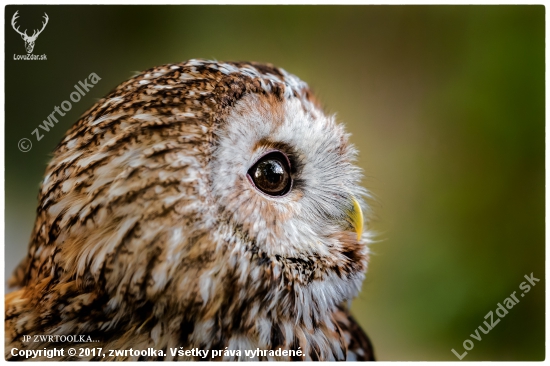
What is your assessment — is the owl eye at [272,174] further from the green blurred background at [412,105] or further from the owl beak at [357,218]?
the green blurred background at [412,105]

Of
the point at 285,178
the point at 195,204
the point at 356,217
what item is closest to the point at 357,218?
the point at 356,217

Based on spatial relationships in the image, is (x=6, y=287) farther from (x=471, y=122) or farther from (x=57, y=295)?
(x=471, y=122)

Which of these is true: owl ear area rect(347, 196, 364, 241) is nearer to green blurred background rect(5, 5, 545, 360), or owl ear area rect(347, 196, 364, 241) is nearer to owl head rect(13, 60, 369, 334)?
owl head rect(13, 60, 369, 334)

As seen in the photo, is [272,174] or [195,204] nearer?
[195,204]

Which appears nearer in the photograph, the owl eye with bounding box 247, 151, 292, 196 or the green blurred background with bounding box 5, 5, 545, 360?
the owl eye with bounding box 247, 151, 292, 196

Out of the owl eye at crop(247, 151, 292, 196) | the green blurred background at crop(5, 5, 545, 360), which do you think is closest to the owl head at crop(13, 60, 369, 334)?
the owl eye at crop(247, 151, 292, 196)

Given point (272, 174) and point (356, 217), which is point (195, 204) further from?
point (356, 217)

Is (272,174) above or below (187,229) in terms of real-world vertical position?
above

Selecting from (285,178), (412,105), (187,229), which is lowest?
(187,229)

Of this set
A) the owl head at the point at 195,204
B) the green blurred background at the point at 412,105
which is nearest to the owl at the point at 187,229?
the owl head at the point at 195,204
